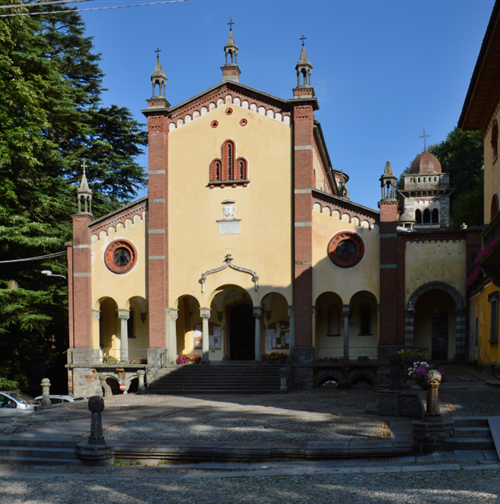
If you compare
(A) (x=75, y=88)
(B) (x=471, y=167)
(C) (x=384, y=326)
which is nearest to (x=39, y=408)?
(C) (x=384, y=326)

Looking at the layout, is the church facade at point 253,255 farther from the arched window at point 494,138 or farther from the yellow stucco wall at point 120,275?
the arched window at point 494,138

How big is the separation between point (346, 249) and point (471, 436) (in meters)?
16.4

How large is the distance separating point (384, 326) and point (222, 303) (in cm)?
812

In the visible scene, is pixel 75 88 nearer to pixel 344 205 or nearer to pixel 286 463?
pixel 344 205

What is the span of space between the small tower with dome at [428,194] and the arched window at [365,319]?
25397mm

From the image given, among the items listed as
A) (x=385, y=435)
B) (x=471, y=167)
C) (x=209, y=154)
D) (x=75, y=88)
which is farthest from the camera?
(x=471, y=167)

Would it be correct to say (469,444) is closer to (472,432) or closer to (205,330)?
(472,432)

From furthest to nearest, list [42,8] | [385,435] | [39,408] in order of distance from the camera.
→ [42,8] < [39,408] < [385,435]

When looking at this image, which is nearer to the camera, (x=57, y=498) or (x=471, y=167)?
(x=57, y=498)

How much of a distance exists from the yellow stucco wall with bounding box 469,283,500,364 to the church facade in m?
1.33

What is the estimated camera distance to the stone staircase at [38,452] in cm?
1159

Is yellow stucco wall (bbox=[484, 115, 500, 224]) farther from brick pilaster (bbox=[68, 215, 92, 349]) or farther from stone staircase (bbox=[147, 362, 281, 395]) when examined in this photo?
brick pilaster (bbox=[68, 215, 92, 349])

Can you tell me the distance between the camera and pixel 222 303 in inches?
1148

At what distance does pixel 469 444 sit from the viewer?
990 centimetres
